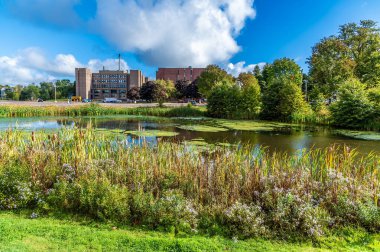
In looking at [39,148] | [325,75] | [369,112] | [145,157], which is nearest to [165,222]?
[145,157]

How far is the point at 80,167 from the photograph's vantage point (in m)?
5.50

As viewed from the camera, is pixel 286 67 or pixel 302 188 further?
pixel 286 67

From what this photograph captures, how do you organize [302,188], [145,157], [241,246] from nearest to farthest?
[241,246], [302,188], [145,157]

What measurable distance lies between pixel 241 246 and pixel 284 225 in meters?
0.89

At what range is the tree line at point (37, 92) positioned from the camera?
87119 mm

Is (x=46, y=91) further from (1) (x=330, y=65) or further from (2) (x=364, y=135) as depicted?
(2) (x=364, y=135)

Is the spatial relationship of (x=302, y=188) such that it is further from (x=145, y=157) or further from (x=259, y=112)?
(x=259, y=112)

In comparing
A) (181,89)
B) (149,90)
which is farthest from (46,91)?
(149,90)

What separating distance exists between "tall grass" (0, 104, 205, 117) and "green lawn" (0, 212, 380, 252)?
29477 mm

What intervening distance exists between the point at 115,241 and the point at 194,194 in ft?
5.41

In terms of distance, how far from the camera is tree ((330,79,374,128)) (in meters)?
21.7

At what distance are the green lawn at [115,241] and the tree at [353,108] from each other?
2091cm

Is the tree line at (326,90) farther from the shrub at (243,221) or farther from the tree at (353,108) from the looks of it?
the shrub at (243,221)

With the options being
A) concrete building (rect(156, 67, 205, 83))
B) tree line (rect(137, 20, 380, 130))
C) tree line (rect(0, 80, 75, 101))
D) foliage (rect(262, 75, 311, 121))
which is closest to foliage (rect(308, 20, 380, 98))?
tree line (rect(137, 20, 380, 130))
